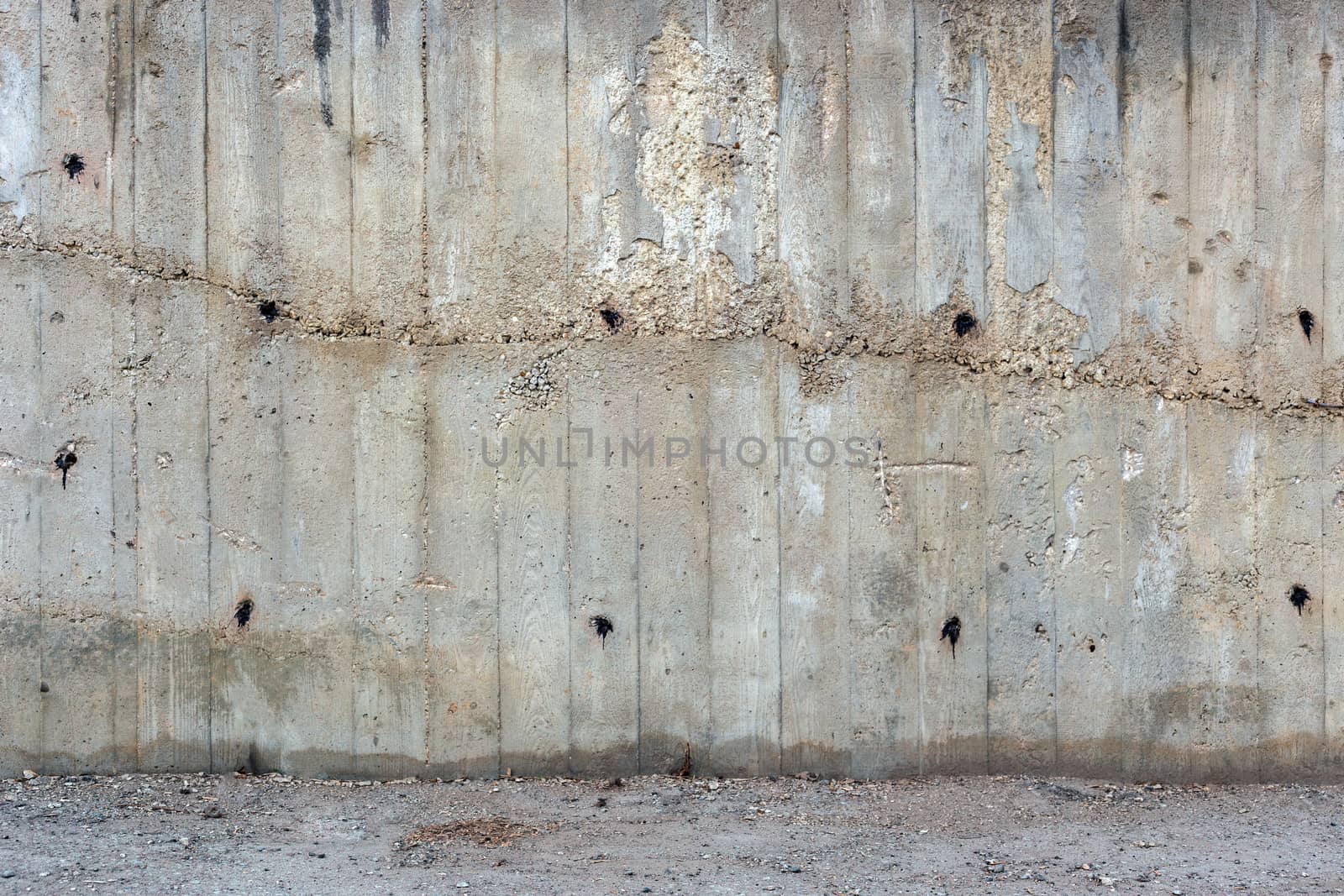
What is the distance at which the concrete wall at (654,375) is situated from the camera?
8.93 ft

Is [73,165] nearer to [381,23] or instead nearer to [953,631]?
[381,23]

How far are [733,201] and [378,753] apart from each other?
183cm

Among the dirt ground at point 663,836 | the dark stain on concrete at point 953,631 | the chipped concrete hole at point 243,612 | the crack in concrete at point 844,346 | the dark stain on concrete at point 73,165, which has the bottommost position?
the dirt ground at point 663,836

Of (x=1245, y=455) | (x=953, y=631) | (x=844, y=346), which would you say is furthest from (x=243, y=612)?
(x=1245, y=455)

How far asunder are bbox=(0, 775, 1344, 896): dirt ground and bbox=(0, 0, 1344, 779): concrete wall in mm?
128

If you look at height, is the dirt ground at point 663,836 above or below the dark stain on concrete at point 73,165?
below

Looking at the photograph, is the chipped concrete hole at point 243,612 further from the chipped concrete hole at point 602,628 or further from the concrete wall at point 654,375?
the chipped concrete hole at point 602,628

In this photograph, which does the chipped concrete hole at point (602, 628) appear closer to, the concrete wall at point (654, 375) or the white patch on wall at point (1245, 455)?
the concrete wall at point (654, 375)

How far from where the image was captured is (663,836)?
97.4 inches

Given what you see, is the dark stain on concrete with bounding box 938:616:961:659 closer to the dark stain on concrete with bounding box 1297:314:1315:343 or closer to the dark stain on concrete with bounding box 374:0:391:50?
the dark stain on concrete with bounding box 1297:314:1315:343

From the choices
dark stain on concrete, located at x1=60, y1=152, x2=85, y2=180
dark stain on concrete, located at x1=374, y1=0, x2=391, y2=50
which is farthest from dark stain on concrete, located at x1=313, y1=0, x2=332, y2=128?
dark stain on concrete, located at x1=60, y1=152, x2=85, y2=180

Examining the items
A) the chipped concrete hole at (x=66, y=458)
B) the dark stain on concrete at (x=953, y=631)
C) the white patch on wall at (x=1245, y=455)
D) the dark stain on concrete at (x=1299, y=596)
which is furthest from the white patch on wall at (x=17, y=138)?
the dark stain on concrete at (x=1299, y=596)

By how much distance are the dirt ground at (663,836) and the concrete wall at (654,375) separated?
0.42 ft

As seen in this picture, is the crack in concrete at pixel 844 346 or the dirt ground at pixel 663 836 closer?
the dirt ground at pixel 663 836
